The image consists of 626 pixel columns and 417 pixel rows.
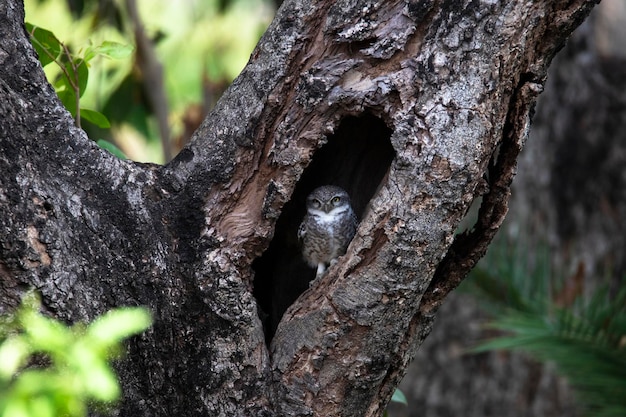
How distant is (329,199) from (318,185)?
9 cm

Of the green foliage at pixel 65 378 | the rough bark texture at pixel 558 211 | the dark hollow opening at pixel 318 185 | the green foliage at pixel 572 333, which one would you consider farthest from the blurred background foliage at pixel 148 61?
the rough bark texture at pixel 558 211

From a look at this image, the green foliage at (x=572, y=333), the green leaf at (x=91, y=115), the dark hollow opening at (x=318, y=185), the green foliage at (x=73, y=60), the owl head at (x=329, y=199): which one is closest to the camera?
the green foliage at (x=73, y=60)

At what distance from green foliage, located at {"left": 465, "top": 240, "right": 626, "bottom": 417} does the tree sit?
1.55m

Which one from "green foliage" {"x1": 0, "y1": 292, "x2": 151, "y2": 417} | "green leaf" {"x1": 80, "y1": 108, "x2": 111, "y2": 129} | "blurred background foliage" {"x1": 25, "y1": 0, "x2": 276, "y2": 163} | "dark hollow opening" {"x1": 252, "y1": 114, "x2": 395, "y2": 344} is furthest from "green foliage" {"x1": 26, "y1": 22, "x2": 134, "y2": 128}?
"green foliage" {"x1": 0, "y1": 292, "x2": 151, "y2": 417}

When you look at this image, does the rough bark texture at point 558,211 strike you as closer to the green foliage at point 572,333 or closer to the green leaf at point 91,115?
the green foliage at point 572,333

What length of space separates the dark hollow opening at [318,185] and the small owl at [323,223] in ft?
0.13

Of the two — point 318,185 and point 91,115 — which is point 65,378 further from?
point 318,185

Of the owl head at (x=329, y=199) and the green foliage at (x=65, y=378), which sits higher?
the owl head at (x=329, y=199)

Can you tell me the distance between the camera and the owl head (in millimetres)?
3668

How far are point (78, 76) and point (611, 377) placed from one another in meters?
3.21

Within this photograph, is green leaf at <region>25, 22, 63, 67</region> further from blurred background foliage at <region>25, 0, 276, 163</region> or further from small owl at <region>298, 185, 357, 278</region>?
small owl at <region>298, 185, 357, 278</region>

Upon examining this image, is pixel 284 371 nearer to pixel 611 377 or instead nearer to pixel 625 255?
pixel 611 377

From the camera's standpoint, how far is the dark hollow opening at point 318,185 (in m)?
3.37

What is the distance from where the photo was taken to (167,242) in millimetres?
2805
